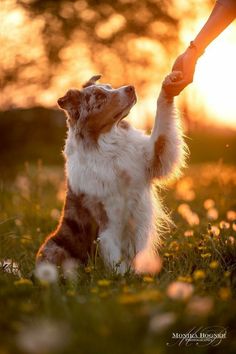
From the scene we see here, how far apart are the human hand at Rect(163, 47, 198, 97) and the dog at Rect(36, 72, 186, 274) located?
0.11 metres

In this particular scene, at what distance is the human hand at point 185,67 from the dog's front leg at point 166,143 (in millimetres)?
244

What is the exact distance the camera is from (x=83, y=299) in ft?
10.5

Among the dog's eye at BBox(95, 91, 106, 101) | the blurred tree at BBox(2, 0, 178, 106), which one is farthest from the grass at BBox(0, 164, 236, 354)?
the blurred tree at BBox(2, 0, 178, 106)

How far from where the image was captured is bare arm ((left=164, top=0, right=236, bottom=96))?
4.56 meters

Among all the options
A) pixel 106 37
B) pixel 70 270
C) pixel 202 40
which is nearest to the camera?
pixel 70 270

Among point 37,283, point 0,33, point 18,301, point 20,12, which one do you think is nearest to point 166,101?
point 37,283

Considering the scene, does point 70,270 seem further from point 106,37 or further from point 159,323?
point 106,37

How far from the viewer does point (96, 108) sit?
5895 millimetres

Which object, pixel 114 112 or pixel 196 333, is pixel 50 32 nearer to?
pixel 114 112

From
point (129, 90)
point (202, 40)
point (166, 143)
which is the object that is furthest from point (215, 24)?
point (129, 90)

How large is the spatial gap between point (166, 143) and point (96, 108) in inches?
35.8

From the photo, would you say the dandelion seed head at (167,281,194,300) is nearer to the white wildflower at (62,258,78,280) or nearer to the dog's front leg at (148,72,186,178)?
the white wildflower at (62,258,78,280)

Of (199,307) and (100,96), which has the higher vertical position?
(100,96)

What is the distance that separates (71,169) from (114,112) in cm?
78
